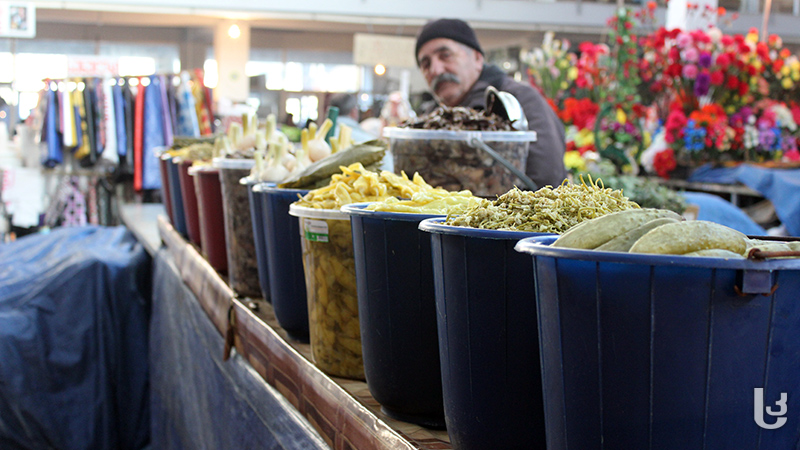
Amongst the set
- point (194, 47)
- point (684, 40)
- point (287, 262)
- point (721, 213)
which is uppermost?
point (194, 47)

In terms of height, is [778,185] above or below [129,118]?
below

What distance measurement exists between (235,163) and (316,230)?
775 millimetres

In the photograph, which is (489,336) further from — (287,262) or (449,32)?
(449,32)

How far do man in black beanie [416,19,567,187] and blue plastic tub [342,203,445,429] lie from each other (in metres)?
1.37

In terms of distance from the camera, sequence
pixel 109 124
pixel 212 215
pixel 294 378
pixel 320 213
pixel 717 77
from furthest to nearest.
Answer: pixel 109 124 < pixel 717 77 < pixel 212 215 < pixel 294 378 < pixel 320 213

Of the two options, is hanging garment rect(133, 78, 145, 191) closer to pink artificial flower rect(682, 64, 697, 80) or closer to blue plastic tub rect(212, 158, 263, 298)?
pink artificial flower rect(682, 64, 697, 80)

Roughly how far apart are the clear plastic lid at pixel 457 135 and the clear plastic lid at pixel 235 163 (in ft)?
1.65

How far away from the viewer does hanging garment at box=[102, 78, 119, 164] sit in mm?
6496

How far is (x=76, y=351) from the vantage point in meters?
3.24

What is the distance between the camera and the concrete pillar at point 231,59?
12922 millimetres

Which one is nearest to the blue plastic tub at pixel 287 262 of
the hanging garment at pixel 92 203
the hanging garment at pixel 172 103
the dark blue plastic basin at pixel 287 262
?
the dark blue plastic basin at pixel 287 262

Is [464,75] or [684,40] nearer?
[464,75]

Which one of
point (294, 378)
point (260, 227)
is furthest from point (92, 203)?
point (294, 378)

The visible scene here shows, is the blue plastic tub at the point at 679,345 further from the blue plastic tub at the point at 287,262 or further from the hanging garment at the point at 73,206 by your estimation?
the hanging garment at the point at 73,206
